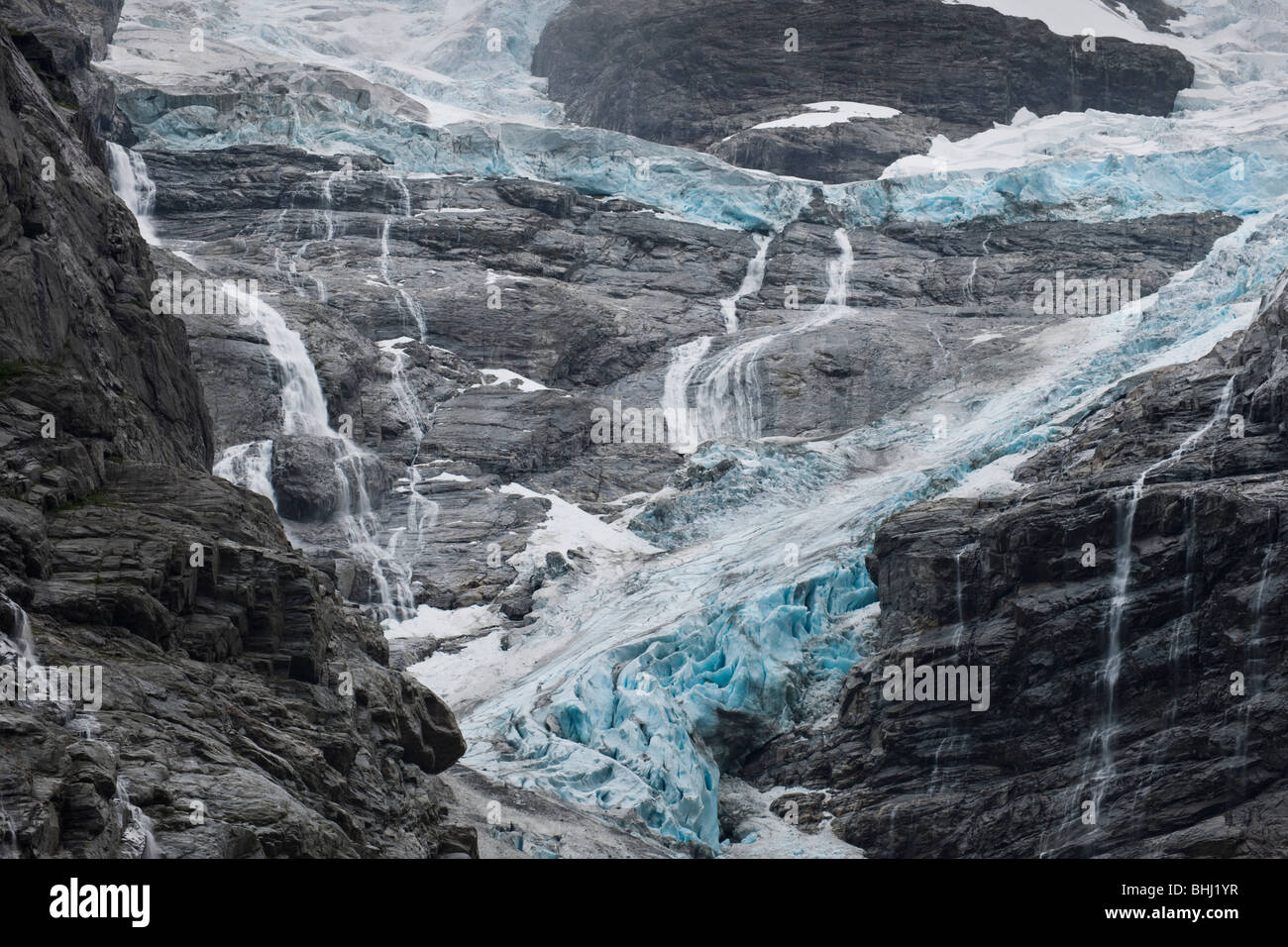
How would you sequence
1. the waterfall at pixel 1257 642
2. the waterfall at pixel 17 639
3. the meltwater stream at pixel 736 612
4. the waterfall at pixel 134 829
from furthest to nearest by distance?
the meltwater stream at pixel 736 612, the waterfall at pixel 1257 642, the waterfall at pixel 17 639, the waterfall at pixel 134 829

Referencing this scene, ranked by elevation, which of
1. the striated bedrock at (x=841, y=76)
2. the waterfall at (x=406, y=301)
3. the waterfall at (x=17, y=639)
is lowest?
the waterfall at (x=17, y=639)

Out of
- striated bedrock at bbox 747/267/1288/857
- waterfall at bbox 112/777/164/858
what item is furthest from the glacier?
waterfall at bbox 112/777/164/858

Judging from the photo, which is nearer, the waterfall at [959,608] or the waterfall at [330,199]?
the waterfall at [959,608]

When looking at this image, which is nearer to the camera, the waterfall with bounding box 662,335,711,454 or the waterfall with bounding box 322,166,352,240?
the waterfall with bounding box 662,335,711,454

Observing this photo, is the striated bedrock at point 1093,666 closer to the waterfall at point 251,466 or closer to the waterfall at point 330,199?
the waterfall at point 251,466

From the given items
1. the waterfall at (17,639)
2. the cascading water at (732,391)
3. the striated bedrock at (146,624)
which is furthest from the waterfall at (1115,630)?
the waterfall at (17,639)

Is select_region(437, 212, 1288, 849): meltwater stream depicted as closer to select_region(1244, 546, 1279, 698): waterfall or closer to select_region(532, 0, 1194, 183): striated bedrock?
select_region(1244, 546, 1279, 698): waterfall
